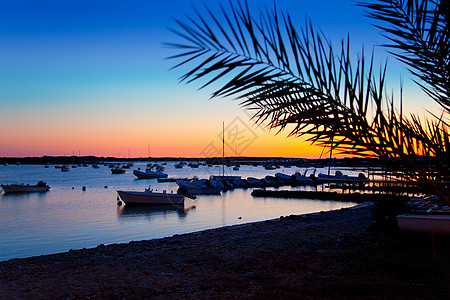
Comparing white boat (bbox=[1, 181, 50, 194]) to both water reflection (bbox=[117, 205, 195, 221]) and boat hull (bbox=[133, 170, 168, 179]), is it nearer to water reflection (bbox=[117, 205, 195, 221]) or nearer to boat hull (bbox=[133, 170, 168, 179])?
water reflection (bbox=[117, 205, 195, 221])

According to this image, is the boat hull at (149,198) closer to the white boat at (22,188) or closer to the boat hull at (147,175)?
the white boat at (22,188)

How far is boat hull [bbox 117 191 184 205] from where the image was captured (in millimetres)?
31797

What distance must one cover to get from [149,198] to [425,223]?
87.2 ft

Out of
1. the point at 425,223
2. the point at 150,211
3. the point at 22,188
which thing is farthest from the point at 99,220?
the point at 22,188

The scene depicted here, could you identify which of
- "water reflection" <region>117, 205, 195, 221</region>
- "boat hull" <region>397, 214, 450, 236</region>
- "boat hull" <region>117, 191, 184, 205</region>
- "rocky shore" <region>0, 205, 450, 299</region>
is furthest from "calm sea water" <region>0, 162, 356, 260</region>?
"boat hull" <region>397, 214, 450, 236</region>

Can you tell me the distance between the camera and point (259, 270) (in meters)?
7.84

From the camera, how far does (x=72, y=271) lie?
916 centimetres

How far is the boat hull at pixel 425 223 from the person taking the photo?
7895 millimetres

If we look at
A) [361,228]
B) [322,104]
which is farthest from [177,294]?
[361,228]

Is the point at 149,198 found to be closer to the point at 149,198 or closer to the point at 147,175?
the point at 149,198

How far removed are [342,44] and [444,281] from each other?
590cm

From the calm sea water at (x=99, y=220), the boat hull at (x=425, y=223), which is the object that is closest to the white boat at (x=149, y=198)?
the calm sea water at (x=99, y=220)

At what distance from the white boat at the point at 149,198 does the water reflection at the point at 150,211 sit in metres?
0.44

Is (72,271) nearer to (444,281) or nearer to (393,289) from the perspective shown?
(393,289)
